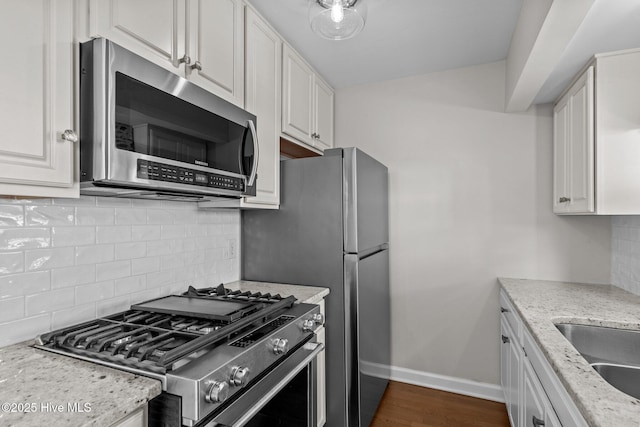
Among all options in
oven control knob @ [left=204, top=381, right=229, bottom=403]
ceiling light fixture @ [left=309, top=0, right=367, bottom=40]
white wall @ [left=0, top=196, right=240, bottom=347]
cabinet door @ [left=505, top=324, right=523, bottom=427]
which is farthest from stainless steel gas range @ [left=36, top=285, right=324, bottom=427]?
ceiling light fixture @ [left=309, top=0, right=367, bottom=40]

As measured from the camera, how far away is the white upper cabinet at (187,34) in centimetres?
111

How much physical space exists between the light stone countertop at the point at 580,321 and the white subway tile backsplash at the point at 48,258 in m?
1.66

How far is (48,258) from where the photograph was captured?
3.97 ft

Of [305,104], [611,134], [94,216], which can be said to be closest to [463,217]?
[611,134]

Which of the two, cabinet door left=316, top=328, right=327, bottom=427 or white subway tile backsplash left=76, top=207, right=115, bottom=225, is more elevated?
white subway tile backsplash left=76, top=207, right=115, bottom=225

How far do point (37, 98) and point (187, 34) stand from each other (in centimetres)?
67

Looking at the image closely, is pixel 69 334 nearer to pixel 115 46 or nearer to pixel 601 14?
pixel 115 46

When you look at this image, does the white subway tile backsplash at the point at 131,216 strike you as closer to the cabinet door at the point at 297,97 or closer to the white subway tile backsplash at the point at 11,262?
the white subway tile backsplash at the point at 11,262

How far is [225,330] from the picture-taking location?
1.16 m

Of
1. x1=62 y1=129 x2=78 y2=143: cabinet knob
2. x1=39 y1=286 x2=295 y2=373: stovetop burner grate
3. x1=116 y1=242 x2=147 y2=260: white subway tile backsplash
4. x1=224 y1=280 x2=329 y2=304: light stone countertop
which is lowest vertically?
x1=224 y1=280 x2=329 y2=304: light stone countertop

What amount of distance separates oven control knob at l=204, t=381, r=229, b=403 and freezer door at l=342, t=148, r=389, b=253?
1.12m

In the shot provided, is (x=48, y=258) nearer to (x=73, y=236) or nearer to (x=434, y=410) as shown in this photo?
(x=73, y=236)

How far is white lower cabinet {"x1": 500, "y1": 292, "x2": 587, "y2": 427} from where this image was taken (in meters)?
1.03

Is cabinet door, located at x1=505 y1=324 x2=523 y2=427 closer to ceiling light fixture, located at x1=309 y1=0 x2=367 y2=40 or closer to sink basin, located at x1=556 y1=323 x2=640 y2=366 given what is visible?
sink basin, located at x1=556 y1=323 x2=640 y2=366
